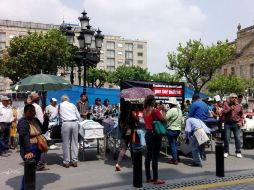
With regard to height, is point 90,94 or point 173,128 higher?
point 90,94

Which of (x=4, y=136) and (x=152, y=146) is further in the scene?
(x=4, y=136)

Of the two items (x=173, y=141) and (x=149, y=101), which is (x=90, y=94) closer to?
(x=173, y=141)

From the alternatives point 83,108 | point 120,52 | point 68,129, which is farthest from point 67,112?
point 120,52

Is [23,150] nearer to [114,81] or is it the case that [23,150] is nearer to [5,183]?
[5,183]

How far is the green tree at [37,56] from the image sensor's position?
3216cm

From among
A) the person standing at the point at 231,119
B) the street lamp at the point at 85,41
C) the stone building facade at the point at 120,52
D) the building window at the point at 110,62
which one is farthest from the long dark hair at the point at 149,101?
the building window at the point at 110,62

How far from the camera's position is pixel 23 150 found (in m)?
6.02

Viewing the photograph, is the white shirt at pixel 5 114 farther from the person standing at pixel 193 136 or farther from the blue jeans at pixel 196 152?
the blue jeans at pixel 196 152

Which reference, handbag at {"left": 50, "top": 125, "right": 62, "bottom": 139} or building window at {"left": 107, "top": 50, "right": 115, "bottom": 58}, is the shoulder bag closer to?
handbag at {"left": 50, "top": 125, "right": 62, "bottom": 139}

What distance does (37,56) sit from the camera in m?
32.4

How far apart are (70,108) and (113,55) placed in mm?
100772

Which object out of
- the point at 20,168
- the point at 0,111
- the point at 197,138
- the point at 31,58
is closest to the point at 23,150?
the point at 20,168

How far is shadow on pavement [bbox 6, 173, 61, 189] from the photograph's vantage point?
23.0 ft

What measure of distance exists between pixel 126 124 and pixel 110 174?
1190 millimetres
